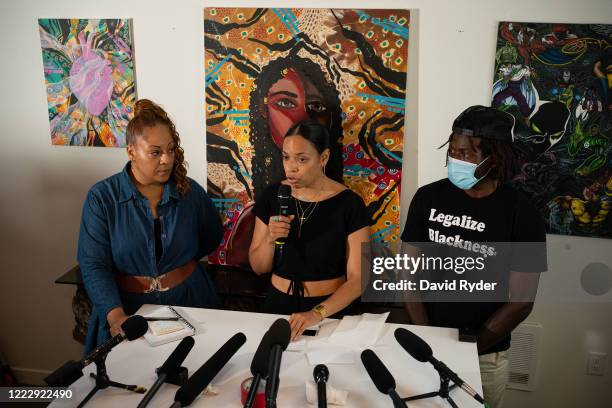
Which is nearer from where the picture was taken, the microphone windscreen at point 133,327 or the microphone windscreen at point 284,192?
the microphone windscreen at point 133,327

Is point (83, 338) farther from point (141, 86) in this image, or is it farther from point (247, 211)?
point (141, 86)

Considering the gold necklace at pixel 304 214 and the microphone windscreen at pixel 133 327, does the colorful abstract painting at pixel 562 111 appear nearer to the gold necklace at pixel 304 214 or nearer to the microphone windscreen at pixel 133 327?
the gold necklace at pixel 304 214

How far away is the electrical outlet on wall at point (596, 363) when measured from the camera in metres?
2.91

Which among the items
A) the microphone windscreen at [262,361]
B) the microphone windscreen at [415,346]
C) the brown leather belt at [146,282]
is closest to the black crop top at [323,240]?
the brown leather belt at [146,282]

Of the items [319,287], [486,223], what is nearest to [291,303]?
[319,287]

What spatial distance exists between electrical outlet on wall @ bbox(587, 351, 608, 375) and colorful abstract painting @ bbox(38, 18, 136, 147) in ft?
10.3

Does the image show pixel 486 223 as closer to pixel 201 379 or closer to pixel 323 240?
pixel 323 240

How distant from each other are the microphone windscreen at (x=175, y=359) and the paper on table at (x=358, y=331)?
59 cm

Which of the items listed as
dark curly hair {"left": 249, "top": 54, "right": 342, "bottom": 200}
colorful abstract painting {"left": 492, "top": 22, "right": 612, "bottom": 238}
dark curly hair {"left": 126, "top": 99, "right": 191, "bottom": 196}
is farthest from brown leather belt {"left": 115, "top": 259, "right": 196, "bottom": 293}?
colorful abstract painting {"left": 492, "top": 22, "right": 612, "bottom": 238}

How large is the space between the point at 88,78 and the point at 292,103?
4.18 ft

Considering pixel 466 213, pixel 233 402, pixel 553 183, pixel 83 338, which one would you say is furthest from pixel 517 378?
pixel 83 338

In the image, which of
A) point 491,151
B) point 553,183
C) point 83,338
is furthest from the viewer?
point 83,338

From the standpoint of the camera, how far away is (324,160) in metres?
2.44

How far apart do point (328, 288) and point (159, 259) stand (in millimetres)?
834
